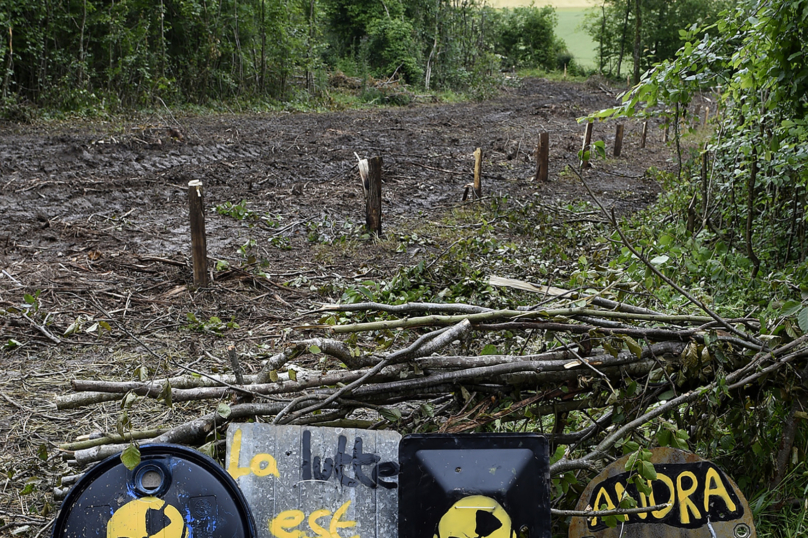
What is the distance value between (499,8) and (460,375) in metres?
52.6

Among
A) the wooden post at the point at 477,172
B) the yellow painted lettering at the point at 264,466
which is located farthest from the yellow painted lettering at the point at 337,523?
the wooden post at the point at 477,172

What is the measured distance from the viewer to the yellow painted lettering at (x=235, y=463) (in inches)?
87.0

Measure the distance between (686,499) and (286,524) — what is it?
4.51 ft

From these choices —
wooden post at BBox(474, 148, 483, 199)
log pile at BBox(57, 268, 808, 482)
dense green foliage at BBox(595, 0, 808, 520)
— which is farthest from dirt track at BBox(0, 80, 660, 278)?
log pile at BBox(57, 268, 808, 482)

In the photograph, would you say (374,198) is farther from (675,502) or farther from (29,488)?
(675,502)

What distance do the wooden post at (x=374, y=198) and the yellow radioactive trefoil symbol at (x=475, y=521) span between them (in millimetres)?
6006

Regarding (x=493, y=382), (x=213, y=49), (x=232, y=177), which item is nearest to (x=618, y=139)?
(x=232, y=177)

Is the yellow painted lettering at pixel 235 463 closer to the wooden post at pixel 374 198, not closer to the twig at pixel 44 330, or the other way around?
the twig at pixel 44 330

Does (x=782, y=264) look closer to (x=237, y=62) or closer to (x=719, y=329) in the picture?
(x=719, y=329)

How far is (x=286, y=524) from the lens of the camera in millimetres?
2156

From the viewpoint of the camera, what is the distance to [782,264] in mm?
5539

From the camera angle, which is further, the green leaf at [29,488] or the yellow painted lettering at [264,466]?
the green leaf at [29,488]

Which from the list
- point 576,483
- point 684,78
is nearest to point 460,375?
point 576,483

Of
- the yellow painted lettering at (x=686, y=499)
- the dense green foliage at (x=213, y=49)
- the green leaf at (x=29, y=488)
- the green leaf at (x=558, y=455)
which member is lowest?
the green leaf at (x=29, y=488)
